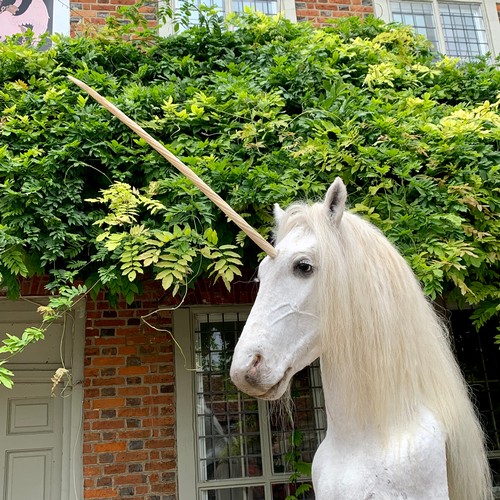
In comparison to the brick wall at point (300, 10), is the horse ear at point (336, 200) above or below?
below

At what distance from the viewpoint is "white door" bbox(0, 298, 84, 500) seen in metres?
4.24

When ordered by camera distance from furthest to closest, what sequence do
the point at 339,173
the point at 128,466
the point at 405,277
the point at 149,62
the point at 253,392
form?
the point at 128,466, the point at 149,62, the point at 339,173, the point at 405,277, the point at 253,392

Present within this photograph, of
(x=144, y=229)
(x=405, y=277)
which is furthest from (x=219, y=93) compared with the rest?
(x=405, y=277)

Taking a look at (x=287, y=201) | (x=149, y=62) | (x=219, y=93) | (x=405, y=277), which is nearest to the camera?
(x=405, y=277)

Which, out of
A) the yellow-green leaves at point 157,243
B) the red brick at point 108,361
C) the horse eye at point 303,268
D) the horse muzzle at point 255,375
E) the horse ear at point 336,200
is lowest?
the horse muzzle at point 255,375

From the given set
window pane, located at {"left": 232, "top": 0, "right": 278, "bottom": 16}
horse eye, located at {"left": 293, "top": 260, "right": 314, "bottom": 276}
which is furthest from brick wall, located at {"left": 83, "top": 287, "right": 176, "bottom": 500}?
window pane, located at {"left": 232, "top": 0, "right": 278, "bottom": 16}

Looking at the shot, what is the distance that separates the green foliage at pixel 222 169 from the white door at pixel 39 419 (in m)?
1.45

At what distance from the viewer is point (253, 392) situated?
1.62 m

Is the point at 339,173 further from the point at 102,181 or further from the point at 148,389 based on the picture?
the point at 148,389

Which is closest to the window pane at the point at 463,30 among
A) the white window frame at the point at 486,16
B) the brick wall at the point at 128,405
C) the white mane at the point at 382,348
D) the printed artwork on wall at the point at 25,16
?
the white window frame at the point at 486,16

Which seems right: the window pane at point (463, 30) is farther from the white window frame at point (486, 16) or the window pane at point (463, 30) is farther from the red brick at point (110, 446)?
the red brick at point (110, 446)

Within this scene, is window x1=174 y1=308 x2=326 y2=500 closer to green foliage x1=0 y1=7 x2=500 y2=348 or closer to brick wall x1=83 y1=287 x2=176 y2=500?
brick wall x1=83 y1=287 x2=176 y2=500

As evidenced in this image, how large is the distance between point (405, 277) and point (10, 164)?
7.26 ft

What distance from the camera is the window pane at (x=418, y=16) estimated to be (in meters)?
5.88
